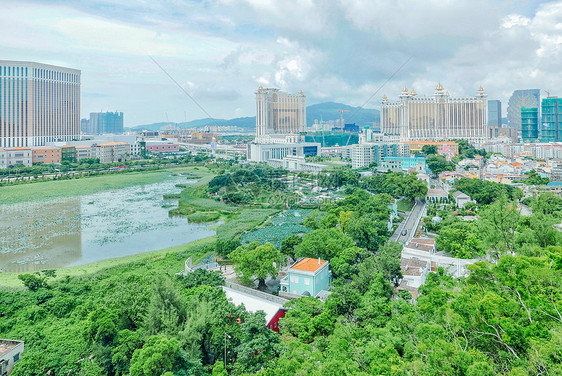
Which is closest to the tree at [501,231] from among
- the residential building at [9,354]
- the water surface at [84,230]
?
the residential building at [9,354]

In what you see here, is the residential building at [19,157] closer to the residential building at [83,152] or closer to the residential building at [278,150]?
the residential building at [83,152]

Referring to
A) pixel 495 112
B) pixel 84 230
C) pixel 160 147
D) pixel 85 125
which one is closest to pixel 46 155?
pixel 160 147

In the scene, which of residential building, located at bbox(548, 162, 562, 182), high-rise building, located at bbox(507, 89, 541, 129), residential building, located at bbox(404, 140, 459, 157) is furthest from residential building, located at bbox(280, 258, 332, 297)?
high-rise building, located at bbox(507, 89, 541, 129)

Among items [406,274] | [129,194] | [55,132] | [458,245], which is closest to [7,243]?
[129,194]

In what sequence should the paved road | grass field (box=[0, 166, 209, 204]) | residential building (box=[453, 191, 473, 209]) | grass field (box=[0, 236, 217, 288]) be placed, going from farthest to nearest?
grass field (box=[0, 166, 209, 204]) → residential building (box=[453, 191, 473, 209]) → the paved road → grass field (box=[0, 236, 217, 288])

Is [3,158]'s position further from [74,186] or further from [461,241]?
[461,241]

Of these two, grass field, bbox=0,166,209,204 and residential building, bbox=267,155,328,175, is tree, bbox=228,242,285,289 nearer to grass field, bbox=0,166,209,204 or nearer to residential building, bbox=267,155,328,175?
grass field, bbox=0,166,209,204
